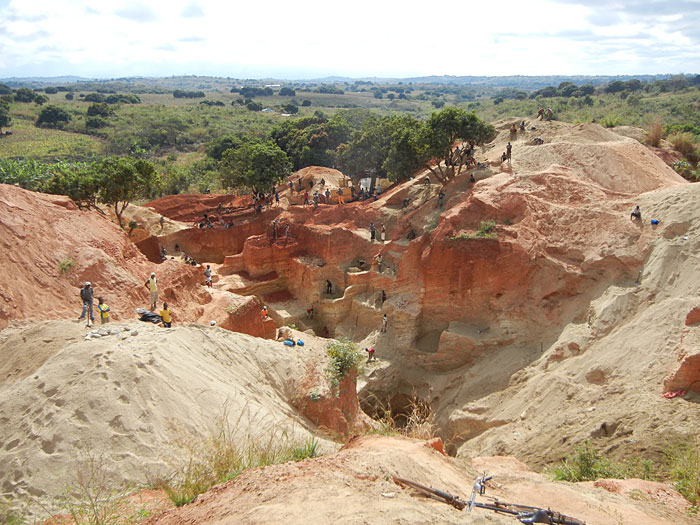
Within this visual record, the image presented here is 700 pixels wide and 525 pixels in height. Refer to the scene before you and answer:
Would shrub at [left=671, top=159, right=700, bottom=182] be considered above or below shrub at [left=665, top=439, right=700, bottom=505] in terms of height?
above

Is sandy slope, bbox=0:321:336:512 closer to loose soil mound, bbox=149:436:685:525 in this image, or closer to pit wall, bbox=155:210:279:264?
loose soil mound, bbox=149:436:685:525

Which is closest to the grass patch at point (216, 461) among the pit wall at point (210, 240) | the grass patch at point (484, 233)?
the grass patch at point (484, 233)

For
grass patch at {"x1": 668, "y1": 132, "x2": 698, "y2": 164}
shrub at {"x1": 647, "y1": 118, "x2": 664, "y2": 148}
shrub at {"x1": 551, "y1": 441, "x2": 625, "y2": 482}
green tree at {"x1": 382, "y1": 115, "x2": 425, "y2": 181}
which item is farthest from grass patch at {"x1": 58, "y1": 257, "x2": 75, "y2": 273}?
grass patch at {"x1": 668, "y1": 132, "x2": 698, "y2": 164}

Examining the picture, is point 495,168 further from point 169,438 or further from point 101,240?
point 169,438

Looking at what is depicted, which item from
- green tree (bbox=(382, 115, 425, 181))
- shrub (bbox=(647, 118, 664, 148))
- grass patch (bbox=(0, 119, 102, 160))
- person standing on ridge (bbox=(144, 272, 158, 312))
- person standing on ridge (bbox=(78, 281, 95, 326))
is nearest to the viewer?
person standing on ridge (bbox=(78, 281, 95, 326))

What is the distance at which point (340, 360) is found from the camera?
14477 millimetres

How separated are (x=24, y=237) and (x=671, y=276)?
20.2 metres

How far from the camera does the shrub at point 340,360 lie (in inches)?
555

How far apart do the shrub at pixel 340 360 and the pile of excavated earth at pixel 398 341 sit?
376 millimetres

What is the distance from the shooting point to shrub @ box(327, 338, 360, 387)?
1411 centimetres

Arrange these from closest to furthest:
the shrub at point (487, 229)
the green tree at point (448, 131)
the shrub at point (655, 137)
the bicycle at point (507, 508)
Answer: the bicycle at point (507, 508) → the shrub at point (487, 229) → the green tree at point (448, 131) → the shrub at point (655, 137)

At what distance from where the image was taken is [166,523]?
6.48m

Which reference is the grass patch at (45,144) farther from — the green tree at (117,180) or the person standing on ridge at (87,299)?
the person standing on ridge at (87,299)

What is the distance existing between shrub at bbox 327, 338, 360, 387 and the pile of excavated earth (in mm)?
376
